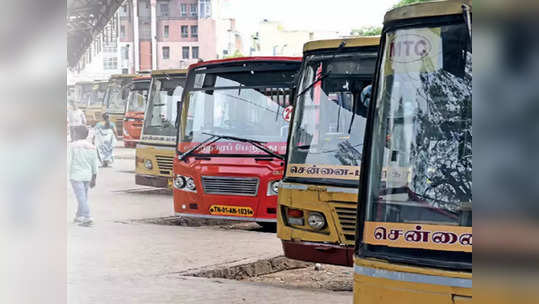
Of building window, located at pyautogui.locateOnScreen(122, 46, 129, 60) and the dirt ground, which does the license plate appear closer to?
the dirt ground

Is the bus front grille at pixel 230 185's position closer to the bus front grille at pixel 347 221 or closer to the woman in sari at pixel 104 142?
the bus front grille at pixel 347 221

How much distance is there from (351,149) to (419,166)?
4.14 metres

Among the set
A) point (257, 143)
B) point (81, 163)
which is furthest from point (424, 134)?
point (81, 163)

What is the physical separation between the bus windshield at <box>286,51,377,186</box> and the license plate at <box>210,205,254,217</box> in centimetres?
283

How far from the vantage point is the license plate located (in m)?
11.1

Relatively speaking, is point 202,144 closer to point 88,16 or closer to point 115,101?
point 88,16

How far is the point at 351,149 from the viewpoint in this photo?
812 cm

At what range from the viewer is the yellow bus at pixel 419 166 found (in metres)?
3.74

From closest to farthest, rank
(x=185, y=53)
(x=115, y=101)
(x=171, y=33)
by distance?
(x=115, y=101), (x=171, y=33), (x=185, y=53)
